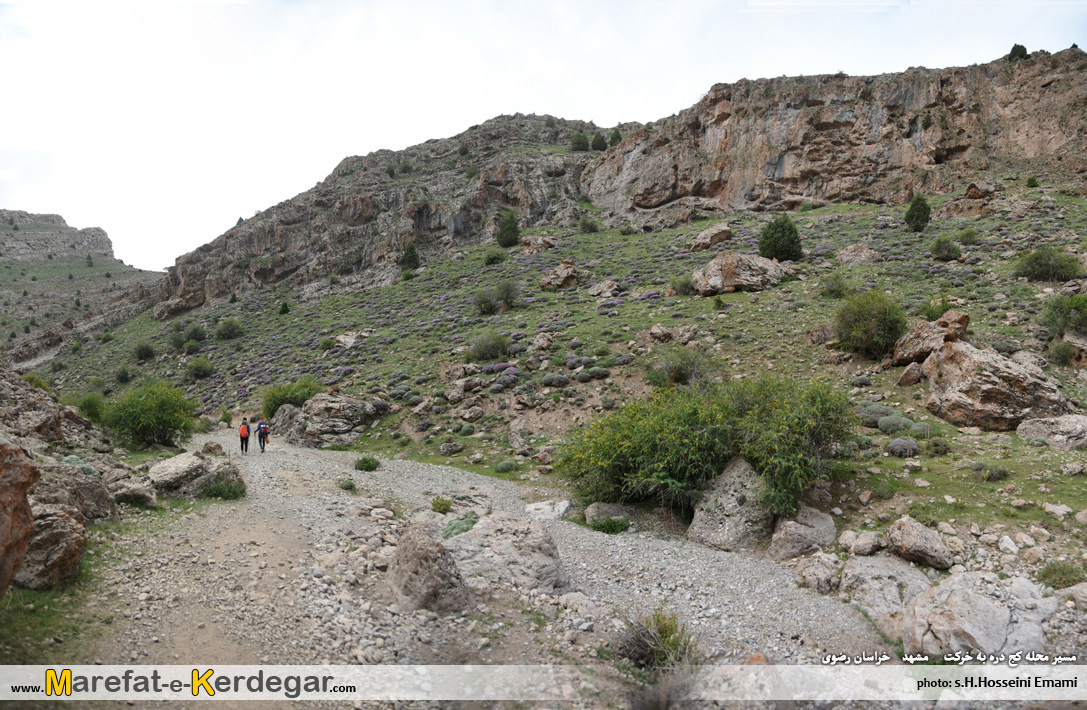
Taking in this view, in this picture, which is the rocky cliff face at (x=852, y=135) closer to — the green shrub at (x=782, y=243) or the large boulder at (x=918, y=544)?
the green shrub at (x=782, y=243)

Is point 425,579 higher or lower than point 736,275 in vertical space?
lower

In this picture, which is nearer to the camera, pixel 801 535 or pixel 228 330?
pixel 801 535

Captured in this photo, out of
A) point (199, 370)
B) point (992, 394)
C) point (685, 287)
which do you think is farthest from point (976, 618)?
point (199, 370)

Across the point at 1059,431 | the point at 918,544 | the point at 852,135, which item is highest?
the point at 852,135

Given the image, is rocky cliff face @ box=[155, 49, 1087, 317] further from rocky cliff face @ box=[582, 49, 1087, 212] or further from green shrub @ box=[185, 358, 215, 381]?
green shrub @ box=[185, 358, 215, 381]

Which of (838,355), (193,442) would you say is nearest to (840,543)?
(838,355)

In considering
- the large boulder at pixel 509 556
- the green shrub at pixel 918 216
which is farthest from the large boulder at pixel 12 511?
the green shrub at pixel 918 216

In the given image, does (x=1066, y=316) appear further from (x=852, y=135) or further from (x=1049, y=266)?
(x=852, y=135)

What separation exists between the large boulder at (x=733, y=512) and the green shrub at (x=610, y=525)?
180 cm

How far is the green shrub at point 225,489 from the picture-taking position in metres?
13.0

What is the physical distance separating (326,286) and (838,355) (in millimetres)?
58349

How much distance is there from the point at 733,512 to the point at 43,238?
153114 mm

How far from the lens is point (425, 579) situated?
8.80 meters

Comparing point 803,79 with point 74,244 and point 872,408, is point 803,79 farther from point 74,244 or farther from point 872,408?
point 74,244
